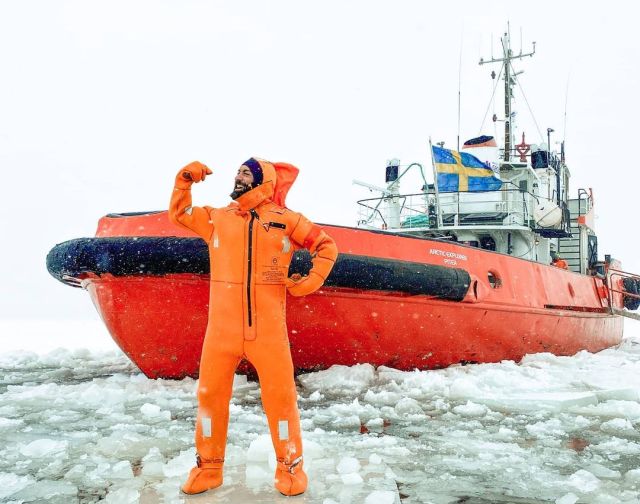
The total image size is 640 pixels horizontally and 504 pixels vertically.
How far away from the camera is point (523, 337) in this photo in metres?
6.65

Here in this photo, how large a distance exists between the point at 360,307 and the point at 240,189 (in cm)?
258

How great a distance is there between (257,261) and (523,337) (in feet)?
16.0

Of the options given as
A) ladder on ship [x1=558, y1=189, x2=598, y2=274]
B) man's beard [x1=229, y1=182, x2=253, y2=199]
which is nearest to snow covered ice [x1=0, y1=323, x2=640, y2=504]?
man's beard [x1=229, y1=182, x2=253, y2=199]

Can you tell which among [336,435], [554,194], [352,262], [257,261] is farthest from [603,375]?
[554,194]

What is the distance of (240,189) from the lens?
2738 mm

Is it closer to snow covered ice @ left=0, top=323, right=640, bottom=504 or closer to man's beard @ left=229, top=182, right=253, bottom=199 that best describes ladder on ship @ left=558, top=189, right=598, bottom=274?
snow covered ice @ left=0, top=323, right=640, bottom=504

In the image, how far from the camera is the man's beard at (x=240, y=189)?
2732 mm

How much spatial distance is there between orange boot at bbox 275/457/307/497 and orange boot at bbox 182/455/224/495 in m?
0.27

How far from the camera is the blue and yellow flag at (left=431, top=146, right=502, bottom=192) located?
8047 mm

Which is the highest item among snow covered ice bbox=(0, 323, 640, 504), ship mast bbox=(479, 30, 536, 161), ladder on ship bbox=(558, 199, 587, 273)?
ship mast bbox=(479, 30, 536, 161)

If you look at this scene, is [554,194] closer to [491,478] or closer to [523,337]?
[523,337]

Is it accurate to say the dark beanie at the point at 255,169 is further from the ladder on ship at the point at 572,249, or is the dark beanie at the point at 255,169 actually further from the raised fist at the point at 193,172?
the ladder on ship at the point at 572,249

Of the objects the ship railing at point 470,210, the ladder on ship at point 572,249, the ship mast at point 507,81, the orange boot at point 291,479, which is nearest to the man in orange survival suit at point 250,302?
the orange boot at point 291,479

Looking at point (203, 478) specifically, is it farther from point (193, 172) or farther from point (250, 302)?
point (193, 172)
